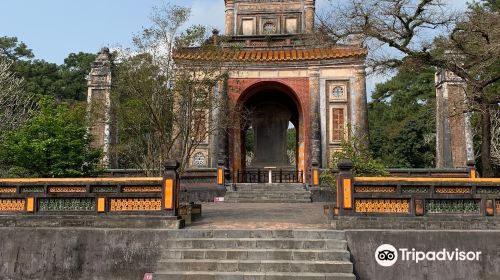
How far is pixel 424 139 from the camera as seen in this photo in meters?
35.4

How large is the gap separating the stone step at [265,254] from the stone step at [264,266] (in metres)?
0.15

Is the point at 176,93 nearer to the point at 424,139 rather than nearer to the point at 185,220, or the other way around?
the point at 185,220

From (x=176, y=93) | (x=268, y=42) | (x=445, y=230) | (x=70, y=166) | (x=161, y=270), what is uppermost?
(x=268, y=42)

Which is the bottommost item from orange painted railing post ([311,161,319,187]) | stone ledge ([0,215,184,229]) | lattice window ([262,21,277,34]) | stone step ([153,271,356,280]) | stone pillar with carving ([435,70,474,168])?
stone step ([153,271,356,280])

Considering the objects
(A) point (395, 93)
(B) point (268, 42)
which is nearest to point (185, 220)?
(B) point (268, 42)

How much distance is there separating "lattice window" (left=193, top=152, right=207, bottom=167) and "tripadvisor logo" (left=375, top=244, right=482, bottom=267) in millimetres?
14586

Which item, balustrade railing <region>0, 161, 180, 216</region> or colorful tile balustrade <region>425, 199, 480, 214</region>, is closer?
colorful tile balustrade <region>425, 199, 480, 214</region>

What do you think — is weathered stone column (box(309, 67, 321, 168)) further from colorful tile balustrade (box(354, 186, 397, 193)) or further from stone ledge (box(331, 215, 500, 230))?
stone ledge (box(331, 215, 500, 230))

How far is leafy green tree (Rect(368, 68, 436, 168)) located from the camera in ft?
116

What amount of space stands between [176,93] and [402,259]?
7.07 meters

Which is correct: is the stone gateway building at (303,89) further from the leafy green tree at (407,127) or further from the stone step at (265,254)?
the stone step at (265,254)

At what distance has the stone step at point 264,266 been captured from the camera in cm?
870

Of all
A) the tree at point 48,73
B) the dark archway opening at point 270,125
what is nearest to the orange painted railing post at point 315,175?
the dark archway opening at point 270,125

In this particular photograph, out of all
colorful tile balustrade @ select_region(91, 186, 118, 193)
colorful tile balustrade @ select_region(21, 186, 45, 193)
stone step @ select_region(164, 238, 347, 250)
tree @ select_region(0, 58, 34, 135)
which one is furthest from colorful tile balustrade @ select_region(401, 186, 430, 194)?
tree @ select_region(0, 58, 34, 135)
